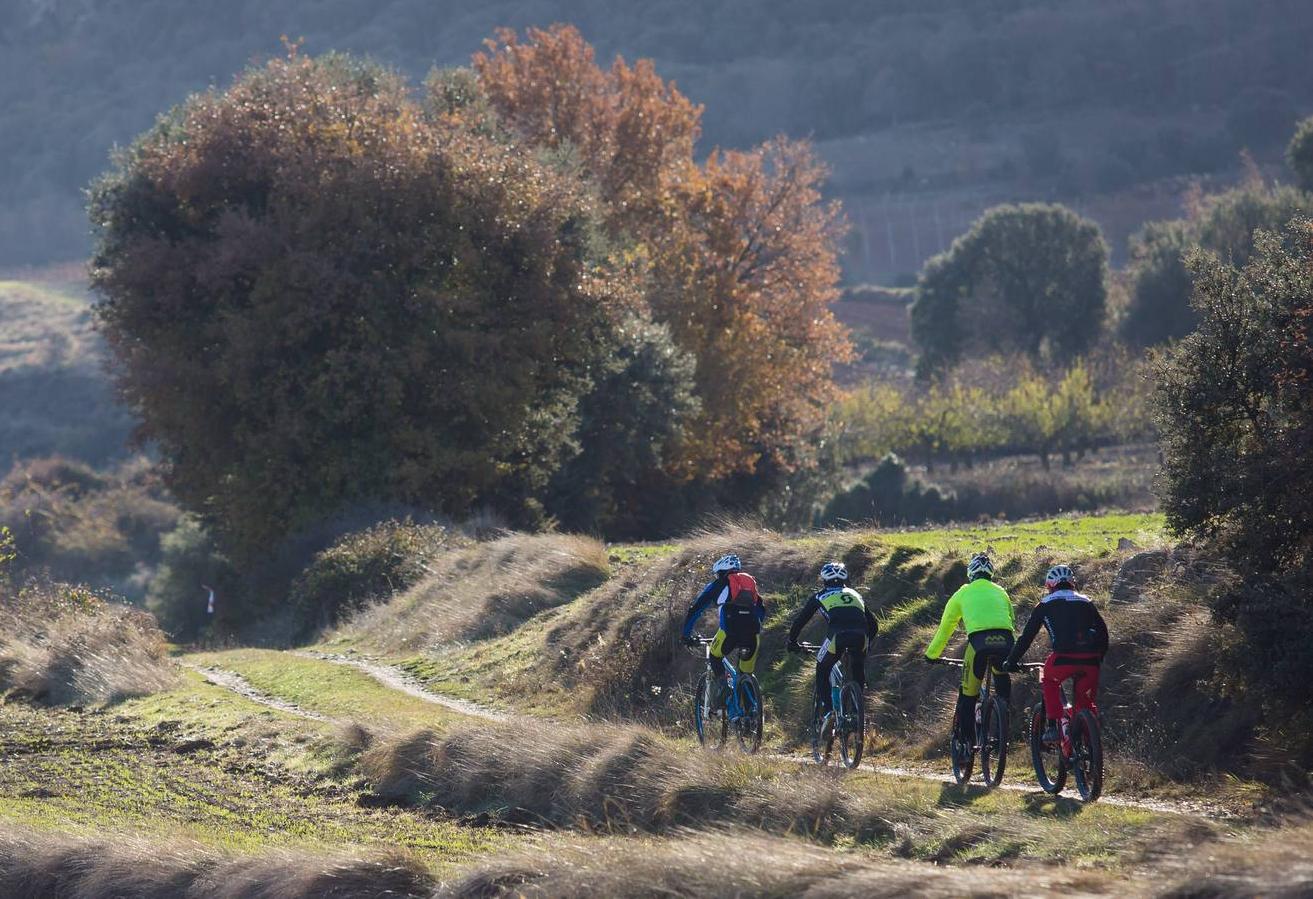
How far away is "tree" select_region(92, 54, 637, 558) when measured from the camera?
35031mm

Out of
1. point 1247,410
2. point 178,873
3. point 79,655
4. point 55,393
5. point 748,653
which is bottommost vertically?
point 178,873

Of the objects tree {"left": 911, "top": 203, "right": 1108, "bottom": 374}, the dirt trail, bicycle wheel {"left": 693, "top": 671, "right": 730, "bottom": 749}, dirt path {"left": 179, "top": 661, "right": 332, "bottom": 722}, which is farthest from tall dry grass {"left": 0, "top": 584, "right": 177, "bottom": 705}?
tree {"left": 911, "top": 203, "right": 1108, "bottom": 374}

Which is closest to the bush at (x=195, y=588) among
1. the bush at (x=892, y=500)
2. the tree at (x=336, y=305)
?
the tree at (x=336, y=305)

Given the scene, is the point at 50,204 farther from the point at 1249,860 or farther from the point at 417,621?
the point at 1249,860

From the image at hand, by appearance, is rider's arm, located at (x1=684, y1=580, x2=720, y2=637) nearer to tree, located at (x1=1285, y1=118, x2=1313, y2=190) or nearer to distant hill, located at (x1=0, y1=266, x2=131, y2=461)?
tree, located at (x1=1285, y1=118, x2=1313, y2=190)

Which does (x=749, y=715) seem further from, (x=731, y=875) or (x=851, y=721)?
(x=731, y=875)

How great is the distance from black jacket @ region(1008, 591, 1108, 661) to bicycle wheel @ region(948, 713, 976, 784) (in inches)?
52.3

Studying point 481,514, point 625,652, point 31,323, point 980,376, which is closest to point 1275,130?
point 980,376

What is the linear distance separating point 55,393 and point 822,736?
10491cm

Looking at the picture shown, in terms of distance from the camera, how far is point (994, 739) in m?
14.0

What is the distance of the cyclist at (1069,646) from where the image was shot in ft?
43.0

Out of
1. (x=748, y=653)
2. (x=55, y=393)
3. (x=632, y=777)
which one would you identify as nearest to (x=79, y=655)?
(x=748, y=653)

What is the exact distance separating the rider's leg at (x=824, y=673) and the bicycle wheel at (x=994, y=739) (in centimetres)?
172

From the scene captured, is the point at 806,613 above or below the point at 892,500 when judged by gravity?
below
